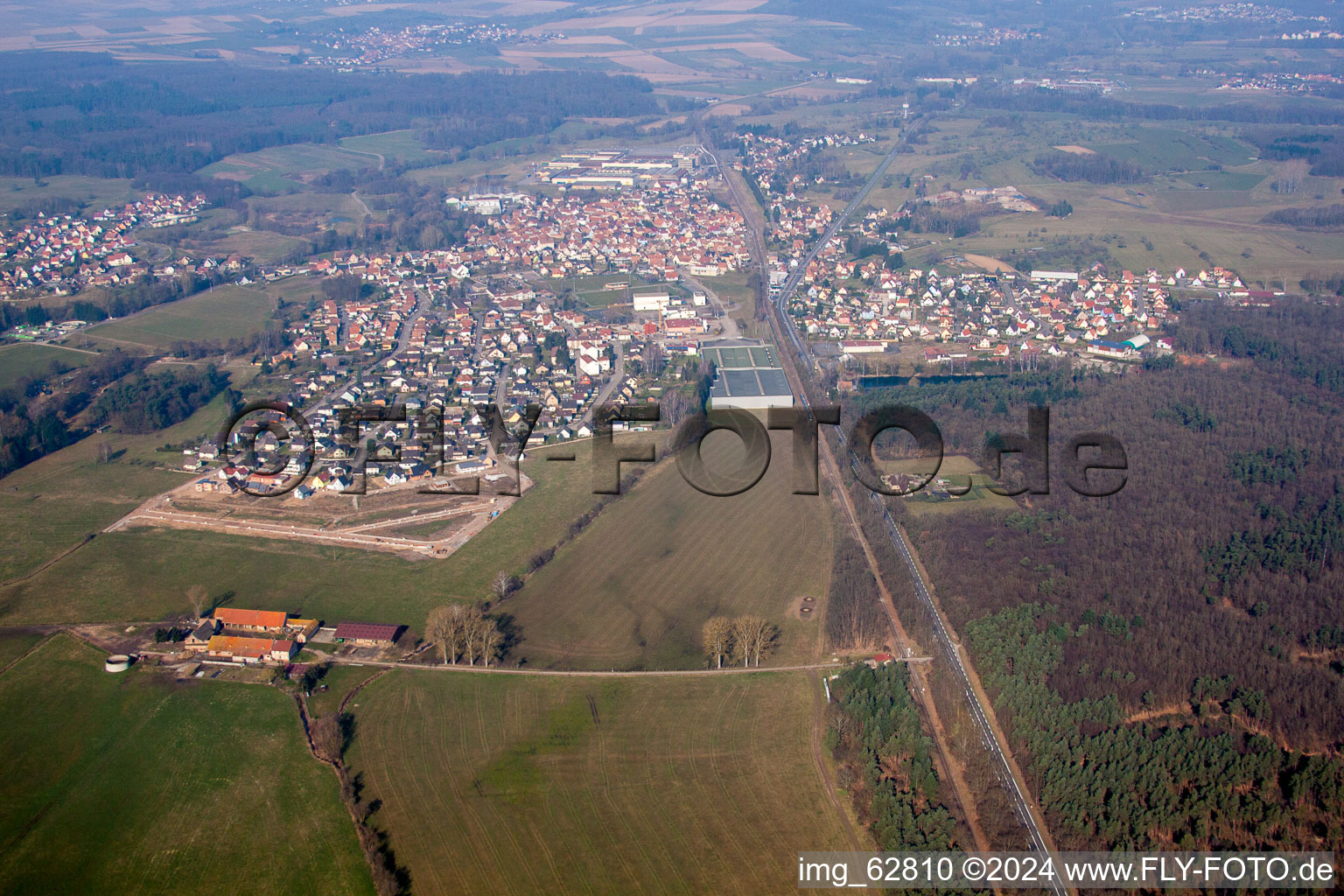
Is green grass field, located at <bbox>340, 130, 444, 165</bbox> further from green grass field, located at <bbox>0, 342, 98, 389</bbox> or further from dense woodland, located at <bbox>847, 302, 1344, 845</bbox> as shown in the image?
dense woodland, located at <bbox>847, 302, 1344, 845</bbox>

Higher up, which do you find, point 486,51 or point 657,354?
point 486,51

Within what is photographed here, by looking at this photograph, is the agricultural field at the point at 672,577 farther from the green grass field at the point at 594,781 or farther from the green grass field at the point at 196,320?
the green grass field at the point at 196,320

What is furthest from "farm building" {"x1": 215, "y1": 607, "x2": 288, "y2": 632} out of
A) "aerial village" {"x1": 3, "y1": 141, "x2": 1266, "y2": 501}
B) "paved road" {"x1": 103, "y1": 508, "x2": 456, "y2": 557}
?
"aerial village" {"x1": 3, "y1": 141, "x2": 1266, "y2": 501}

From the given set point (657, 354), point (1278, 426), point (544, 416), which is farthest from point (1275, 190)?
point (544, 416)

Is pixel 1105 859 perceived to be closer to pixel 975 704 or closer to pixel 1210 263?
pixel 975 704

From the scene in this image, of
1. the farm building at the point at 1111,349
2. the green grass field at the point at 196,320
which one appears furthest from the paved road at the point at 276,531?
the farm building at the point at 1111,349

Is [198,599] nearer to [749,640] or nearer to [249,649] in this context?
[249,649]
